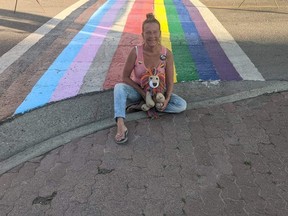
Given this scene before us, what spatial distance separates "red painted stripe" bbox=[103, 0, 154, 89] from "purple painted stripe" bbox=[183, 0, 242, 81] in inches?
50.2

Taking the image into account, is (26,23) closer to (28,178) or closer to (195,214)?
(28,178)

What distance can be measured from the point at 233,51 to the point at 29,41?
3825 mm

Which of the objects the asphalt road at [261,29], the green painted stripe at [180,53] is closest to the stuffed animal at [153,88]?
the green painted stripe at [180,53]

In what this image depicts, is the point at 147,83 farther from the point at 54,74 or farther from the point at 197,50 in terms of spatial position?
the point at 197,50

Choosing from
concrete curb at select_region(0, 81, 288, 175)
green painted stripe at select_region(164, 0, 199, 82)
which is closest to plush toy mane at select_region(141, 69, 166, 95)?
concrete curb at select_region(0, 81, 288, 175)

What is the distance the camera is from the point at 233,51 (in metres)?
6.65

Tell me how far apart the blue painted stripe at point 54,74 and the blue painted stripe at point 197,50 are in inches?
78.6

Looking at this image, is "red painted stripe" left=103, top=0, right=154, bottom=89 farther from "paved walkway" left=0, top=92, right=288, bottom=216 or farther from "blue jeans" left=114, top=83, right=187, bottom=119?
"paved walkway" left=0, top=92, right=288, bottom=216

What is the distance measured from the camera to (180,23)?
341 inches

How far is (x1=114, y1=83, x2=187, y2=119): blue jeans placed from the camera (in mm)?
4098

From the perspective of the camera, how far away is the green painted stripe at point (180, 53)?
5.56 metres

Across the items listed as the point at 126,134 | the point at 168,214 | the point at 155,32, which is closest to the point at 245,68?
the point at 155,32

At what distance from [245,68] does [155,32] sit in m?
2.31

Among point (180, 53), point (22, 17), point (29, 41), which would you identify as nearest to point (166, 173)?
point (180, 53)
